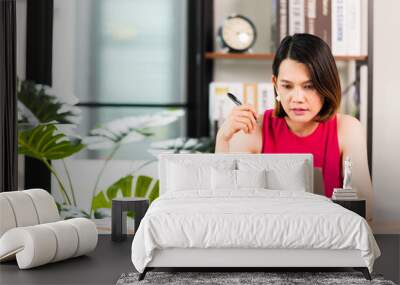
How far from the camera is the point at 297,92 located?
5.68 meters

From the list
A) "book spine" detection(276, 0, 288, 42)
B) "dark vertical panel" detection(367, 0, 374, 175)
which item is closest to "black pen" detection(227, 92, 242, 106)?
"book spine" detection(276, 0, 288, 42)

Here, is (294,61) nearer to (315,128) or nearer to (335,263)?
(315,128)

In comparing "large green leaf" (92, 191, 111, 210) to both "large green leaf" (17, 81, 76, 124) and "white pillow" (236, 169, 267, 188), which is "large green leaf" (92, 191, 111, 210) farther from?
"white pillow" (236, 169, 267, 188)

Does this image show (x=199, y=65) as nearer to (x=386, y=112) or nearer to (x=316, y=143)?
(x=316, y=143)

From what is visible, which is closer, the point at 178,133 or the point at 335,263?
the point at 335,263

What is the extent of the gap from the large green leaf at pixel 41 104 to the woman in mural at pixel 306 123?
1.41m

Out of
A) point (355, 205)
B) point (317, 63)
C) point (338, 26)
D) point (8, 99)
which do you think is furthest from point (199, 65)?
point (355, 205)

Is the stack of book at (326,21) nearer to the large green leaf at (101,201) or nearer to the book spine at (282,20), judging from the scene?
the book spine at (282,20)

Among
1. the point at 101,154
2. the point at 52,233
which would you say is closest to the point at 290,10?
the point at 101,154

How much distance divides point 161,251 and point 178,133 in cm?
223

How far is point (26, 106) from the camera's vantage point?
6070 mm

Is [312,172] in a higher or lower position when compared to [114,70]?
lower

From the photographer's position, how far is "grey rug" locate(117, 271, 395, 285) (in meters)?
3.87

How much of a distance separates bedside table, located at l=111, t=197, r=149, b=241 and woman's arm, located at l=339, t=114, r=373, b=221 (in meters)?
1.76
